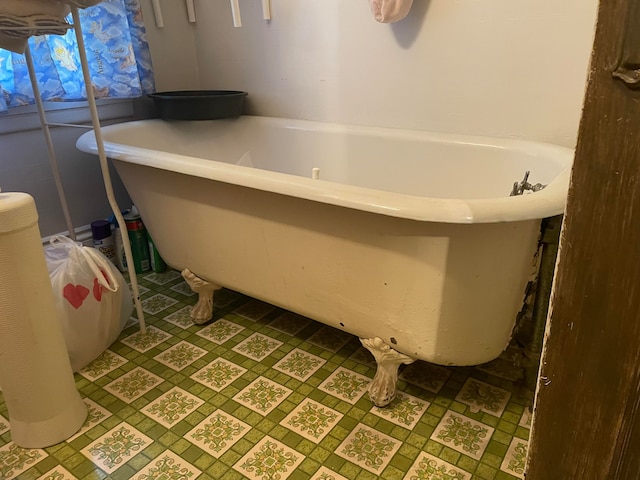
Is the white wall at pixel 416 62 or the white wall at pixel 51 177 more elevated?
the white wall at pixel 416 62

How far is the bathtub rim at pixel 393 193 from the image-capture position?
0.96 m

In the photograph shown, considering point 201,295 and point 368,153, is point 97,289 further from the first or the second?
point 368,153

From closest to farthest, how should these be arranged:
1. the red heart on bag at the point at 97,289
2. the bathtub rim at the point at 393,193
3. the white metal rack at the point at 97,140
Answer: the bathtub rim at the point at 393,193 < the white metal rack at the point at 97,140 < the red heart on bag at the point at 97,289

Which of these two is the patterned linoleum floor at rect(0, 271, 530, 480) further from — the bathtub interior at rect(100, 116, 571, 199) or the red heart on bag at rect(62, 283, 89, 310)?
the bathtub interior at rect(100, 116, 571, 199)

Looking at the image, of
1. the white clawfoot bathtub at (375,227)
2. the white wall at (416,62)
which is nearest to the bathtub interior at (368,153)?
the white clawfoot bathtub at (375,227)

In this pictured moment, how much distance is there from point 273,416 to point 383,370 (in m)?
0.32

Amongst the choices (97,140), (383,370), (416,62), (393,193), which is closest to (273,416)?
(383,370)

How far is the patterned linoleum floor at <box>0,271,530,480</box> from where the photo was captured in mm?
1203

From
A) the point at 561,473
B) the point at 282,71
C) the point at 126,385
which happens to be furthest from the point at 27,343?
the point at 282,71

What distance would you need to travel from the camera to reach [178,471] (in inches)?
47.0

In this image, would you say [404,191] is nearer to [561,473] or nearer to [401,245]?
[401,245]

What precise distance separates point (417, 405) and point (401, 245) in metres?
0.51

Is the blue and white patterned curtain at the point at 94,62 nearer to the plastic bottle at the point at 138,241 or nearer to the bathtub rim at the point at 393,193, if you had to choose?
the bathtub rim at the point at 393,193

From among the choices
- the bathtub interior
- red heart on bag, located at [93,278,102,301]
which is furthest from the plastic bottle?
red heart on bag, located at [93,278,102,301]
